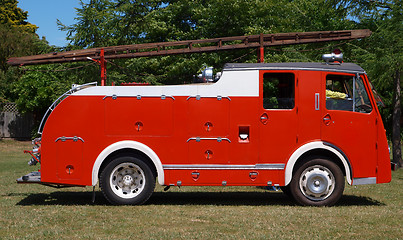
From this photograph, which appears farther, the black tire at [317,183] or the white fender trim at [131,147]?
the black tire at [317,183]

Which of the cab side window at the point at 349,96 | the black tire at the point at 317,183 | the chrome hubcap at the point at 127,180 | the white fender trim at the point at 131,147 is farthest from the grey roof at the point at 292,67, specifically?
the chrome hubcap at the point at 127,180

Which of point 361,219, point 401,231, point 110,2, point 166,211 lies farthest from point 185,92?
point 110,2

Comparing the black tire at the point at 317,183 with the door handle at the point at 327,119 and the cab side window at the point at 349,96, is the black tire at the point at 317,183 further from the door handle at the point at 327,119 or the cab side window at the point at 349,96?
the cab side window at the point at 349,96

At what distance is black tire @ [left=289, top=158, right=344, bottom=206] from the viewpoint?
31.7 feet

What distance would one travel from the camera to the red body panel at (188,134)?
9625 mm

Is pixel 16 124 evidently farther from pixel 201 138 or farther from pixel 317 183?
pixel 317 183

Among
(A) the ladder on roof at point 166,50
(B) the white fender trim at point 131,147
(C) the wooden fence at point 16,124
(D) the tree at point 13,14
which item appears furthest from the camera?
(D) the tree at point 13,14

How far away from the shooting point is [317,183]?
973 centimetres

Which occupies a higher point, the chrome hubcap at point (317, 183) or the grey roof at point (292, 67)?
the grey roof at point (292, 67)

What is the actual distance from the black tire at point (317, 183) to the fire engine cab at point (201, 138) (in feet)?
0.06

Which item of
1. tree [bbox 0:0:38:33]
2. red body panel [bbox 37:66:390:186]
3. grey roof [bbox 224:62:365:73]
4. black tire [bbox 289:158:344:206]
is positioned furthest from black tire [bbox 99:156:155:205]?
tree [bbox 0:0:38:33]

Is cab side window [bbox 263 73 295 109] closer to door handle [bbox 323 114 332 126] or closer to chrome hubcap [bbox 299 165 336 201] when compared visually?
door handle [bbox 323 114 332 126]

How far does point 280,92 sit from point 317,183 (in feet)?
6.35

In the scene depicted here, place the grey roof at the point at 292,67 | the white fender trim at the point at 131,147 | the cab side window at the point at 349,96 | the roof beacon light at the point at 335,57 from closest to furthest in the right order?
1. the white fender trim at the point at 131,147
2. the grey roof at the point at 292,67
3. the cab side window at the point at 349,96
4. the roof beacon light at the point at 335,57
